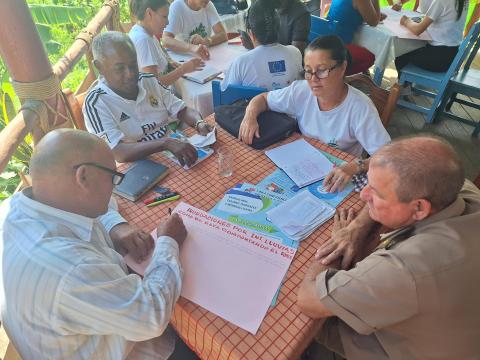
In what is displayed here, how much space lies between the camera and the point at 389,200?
3.43 feet

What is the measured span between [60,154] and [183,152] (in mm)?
717

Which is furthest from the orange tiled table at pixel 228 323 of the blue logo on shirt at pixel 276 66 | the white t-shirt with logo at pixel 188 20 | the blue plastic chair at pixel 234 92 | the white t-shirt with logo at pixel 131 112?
the white t-shirt with logo at pixel 188 20

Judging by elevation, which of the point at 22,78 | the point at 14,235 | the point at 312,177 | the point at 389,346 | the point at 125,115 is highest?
the point at 22,78

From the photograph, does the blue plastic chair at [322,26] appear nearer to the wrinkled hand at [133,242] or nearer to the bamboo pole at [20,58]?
the bamboo pole at [20,58]

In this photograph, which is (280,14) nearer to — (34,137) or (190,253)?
(34,137)

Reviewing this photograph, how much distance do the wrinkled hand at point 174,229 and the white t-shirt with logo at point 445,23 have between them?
3.78 meters

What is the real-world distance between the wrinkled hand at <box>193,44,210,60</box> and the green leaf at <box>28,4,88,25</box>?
225 cm

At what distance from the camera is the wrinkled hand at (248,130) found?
1.82 m

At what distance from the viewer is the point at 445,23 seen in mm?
3578

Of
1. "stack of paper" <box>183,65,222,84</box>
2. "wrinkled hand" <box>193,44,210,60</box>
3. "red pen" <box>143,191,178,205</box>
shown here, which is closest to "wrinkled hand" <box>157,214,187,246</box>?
"red pen" <box>143,191,178,205</box>

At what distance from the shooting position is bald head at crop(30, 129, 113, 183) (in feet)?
3.23

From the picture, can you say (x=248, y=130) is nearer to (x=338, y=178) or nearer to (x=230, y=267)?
(x=338, y=178)

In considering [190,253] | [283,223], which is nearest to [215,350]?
[190,253]

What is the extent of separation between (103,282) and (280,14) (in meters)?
3.28
